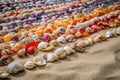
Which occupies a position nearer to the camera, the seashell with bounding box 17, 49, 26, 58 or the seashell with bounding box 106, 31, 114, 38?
the seashell with bounding box 17, 49, 26, 58

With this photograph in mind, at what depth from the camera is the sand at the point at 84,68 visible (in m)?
1.68

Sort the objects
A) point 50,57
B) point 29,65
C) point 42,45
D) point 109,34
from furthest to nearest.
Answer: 1. point 109,34
2. point 42,45
3. point 50,57
4. point 29,65

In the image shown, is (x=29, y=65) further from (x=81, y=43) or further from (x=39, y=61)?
(x=81, y=43)

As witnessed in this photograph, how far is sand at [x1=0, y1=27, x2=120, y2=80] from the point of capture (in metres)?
1.68

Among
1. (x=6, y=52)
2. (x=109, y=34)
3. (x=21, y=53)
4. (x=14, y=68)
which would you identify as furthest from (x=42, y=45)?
(x=109, y=34)

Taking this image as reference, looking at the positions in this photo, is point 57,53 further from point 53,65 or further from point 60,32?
point 60,32

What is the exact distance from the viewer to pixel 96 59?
193cm

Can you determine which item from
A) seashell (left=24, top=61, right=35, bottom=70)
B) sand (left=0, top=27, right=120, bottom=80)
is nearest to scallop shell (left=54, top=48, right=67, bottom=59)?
sand (left=0, top=27, right=120, bottom=80)

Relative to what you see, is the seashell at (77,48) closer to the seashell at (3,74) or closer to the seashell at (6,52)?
the seashell at (6,52)

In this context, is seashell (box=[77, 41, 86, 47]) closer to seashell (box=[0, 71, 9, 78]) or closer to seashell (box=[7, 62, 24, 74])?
seashell (box=[7, 62, 24, 74])

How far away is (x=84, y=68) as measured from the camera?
5.88 ft

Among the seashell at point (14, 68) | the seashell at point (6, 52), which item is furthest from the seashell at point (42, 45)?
the seashell at point (14, 68)

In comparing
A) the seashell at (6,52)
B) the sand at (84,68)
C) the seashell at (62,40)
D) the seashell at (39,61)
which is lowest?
the sand at (84,68)

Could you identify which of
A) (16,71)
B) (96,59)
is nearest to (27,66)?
(16,71)
